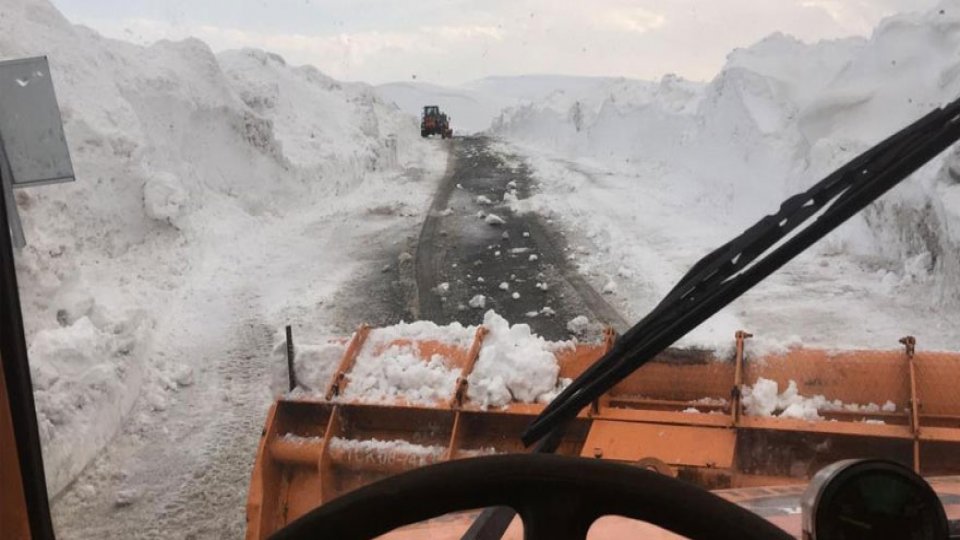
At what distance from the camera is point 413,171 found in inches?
946

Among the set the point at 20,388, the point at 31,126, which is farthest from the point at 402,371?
the point at 20,388

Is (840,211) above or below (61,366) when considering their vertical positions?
above

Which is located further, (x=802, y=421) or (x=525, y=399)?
(x=525, y=399)

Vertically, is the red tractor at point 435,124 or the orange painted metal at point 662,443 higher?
the red tractor at point 435,124

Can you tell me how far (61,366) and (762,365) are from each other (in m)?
5.18

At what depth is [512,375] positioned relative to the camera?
4.50 meters

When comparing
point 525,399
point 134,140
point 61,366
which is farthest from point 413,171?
point 525,399

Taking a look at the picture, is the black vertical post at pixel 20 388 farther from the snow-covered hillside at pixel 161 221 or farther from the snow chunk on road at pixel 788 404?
the snow-covered hillside at pixel 161 221

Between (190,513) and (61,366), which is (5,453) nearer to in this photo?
(190,513)

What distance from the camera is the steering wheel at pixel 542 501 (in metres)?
1.19

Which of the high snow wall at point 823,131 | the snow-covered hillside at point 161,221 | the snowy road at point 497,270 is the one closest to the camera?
the snow-covered hillside at point 161,221

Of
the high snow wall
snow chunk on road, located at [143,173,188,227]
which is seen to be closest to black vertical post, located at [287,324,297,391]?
the high snow wall

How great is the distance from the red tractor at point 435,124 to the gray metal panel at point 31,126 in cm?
3985

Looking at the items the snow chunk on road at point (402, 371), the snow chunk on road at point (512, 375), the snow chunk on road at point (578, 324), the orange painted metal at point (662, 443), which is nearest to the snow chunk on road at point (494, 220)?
the snow chunk on road at point (578, 324)
